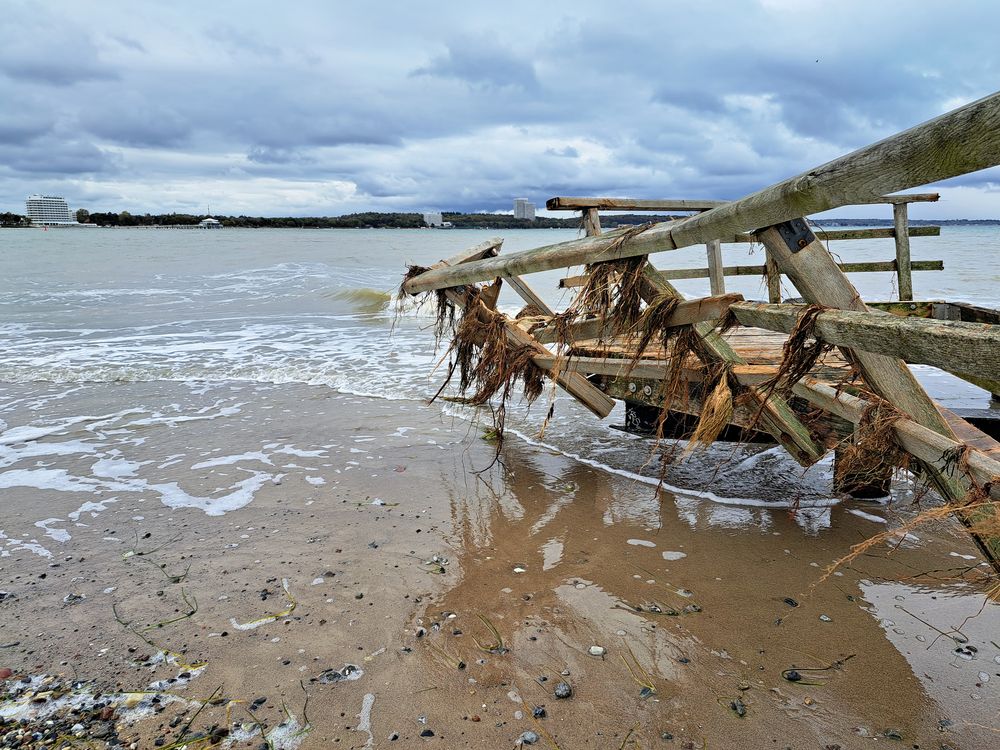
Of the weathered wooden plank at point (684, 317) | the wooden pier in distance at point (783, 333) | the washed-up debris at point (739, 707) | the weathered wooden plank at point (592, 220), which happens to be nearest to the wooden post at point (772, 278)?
the wooden pier in distance at point (783, 333)

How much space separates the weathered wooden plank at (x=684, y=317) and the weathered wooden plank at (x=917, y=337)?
63 cm

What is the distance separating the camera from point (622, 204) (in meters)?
5.57

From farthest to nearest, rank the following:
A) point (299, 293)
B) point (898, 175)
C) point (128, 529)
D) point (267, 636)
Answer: point (299, 293)
point (128, 529)
point (267, 636)
point (898, 175)

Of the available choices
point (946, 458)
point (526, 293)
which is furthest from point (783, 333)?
point (526, 293)

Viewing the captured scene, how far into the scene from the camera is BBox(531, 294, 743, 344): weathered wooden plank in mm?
3414

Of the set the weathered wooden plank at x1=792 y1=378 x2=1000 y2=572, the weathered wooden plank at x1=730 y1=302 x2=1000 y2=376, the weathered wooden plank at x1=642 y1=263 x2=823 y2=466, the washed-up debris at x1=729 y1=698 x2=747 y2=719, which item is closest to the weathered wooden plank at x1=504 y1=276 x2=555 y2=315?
the weathered wooden plank at x1=642 y1=263 x2=823 y2=466

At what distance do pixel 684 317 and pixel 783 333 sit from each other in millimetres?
708

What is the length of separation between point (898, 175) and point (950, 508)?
1.25 meters

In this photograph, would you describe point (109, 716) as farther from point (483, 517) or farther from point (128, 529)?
point (483, 517)

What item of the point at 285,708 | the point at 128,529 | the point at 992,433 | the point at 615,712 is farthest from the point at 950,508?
the point at 128,529

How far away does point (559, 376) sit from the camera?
5629 millimetres

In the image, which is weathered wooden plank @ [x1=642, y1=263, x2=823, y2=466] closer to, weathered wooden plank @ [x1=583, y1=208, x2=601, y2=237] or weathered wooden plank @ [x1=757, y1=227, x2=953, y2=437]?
weathered wooden plank @ [x1=757, y1=227, x2=953, y2=437]

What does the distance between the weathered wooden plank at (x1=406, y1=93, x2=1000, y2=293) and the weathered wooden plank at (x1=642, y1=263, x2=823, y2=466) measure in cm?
26

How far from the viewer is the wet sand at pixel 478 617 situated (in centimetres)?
279
